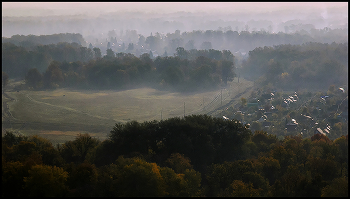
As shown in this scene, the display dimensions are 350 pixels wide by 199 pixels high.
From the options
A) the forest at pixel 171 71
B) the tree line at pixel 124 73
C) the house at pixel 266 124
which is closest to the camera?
the house at pixel 266 124

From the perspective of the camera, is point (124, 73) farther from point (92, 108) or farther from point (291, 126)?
point (291, 126)

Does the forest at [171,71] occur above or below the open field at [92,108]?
above

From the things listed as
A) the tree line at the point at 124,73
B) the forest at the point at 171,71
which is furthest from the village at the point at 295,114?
the tree line at the point at 124,73

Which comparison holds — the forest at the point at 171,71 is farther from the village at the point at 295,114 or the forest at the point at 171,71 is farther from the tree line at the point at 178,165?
the tree line at the point at 178,165

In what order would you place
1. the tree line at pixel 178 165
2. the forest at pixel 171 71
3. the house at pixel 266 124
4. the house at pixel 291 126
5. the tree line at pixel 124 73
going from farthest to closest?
the tree line at pixel 124 73
the forest at pixel 171 71
the house at pixel 266 124
the house at pixel 291 126
the tree line at pixel 178 165

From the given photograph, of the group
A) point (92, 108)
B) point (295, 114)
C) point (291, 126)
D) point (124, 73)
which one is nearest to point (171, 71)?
point (124, 73)

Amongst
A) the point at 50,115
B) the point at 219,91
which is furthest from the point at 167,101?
the point at 50,115

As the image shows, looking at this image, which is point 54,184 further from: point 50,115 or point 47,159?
point 50,115
